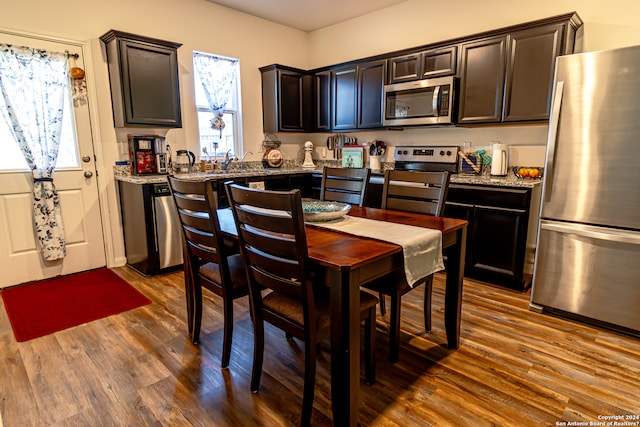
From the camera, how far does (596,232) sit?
2.33 m

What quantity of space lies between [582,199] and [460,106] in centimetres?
149

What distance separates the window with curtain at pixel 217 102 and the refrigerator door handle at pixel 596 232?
3.43m

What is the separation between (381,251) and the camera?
148 cm

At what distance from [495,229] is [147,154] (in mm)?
3296

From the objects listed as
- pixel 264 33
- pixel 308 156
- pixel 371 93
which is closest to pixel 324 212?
pixel 371 93

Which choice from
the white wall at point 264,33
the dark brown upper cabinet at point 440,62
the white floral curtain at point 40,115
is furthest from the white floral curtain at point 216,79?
the dark brown upper cabinet at point 440,62

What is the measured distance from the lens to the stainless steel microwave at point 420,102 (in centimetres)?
345

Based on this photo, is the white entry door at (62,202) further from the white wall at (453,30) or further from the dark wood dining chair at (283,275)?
the dark wood dining chair at (283,275)

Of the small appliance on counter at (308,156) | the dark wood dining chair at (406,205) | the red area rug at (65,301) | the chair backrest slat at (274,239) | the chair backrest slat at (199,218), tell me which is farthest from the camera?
the small appliance on counter at (308,156)

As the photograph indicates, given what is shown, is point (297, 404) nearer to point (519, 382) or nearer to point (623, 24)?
point (519, 382)

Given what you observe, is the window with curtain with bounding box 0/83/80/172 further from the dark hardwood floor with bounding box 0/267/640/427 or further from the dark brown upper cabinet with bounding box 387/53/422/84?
the dark brown upper cabinet with bounding box 387/53/422/84

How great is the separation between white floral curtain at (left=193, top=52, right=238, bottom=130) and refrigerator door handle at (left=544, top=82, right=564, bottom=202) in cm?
329

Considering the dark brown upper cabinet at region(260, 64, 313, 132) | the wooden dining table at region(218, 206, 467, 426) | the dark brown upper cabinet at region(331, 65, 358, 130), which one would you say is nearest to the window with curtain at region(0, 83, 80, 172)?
the dark brown upper cabinet at region(260, 64, 313, 132)

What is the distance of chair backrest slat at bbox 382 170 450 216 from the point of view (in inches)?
87.7
